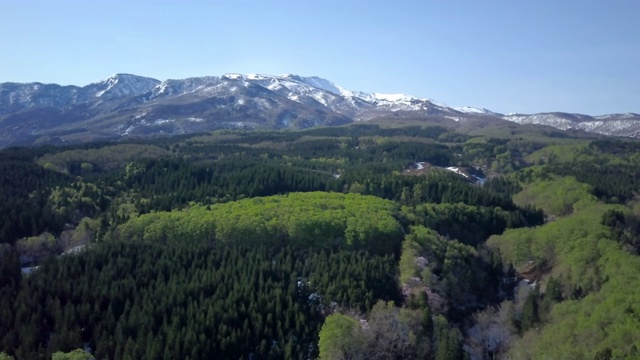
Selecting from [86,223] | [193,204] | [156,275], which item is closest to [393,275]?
[156,275]

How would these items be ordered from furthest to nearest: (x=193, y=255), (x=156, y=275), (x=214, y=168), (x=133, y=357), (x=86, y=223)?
(x=214, y=168) < (x=86, y=223) < (x=193, y=255) < (x=156, y=275) < (x=133, y=357)

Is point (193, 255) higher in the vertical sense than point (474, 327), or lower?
higher

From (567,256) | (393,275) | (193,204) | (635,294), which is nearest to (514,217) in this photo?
(567,256)

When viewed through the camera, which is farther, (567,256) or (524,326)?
(567,256)

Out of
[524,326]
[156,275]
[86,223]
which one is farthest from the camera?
[86,223]

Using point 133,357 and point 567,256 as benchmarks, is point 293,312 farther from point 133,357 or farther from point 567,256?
point 567,256

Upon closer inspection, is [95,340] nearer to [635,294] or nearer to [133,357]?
[133,357]
